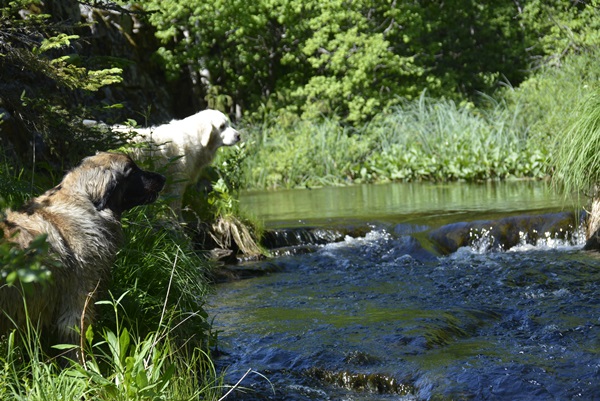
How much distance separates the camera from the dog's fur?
159 inches

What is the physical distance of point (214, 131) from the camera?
416 inches

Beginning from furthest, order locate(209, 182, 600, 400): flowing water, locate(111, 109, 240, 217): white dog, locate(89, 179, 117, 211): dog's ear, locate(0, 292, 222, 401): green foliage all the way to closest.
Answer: locate(111, 109, 240, 217): white dog → locate(209, 182, 600, 400): flowing water → locate(89, 179, 117, 211): dog's ear → locate(0, 292, 222, 401): green foliage

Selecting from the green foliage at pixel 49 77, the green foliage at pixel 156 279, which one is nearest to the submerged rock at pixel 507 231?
the green foliage at pixel 156 279

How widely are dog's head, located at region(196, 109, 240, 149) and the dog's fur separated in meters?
5.62

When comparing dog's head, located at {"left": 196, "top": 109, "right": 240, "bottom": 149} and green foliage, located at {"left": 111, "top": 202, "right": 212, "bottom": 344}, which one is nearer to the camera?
green foliage, located at {"left": 111, "top": 202, "right": 212, "bottom": 344}

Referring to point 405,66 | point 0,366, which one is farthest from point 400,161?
point 0,366

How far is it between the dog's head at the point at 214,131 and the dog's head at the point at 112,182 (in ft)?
18.3

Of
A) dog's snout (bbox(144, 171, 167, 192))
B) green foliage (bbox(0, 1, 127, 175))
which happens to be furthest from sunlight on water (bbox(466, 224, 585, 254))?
dog's snout (bbox(144, 171, 167, 192))

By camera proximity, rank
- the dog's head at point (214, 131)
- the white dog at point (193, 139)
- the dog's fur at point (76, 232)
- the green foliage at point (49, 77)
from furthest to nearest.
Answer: the dog's head at point (214, 131)
the white dog at point (193, 139)
the green foliage at point (49, 77)
the dog's fur at point (76, 232)

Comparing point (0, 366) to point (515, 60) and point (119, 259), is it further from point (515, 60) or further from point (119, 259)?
point (515, 60)

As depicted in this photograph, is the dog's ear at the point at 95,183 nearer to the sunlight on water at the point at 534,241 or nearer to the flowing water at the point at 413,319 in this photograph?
the flowing water at the point at 413,319

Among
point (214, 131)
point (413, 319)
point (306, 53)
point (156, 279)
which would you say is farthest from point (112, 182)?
point (306, 53)

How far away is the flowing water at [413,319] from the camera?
4.97 meters

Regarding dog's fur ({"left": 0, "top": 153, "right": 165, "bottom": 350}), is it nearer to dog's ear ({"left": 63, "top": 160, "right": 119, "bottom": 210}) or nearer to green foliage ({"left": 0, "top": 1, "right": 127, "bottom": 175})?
dog's ear ({"left": 63, "top": 160, "right": 119, "bottom": 210})
